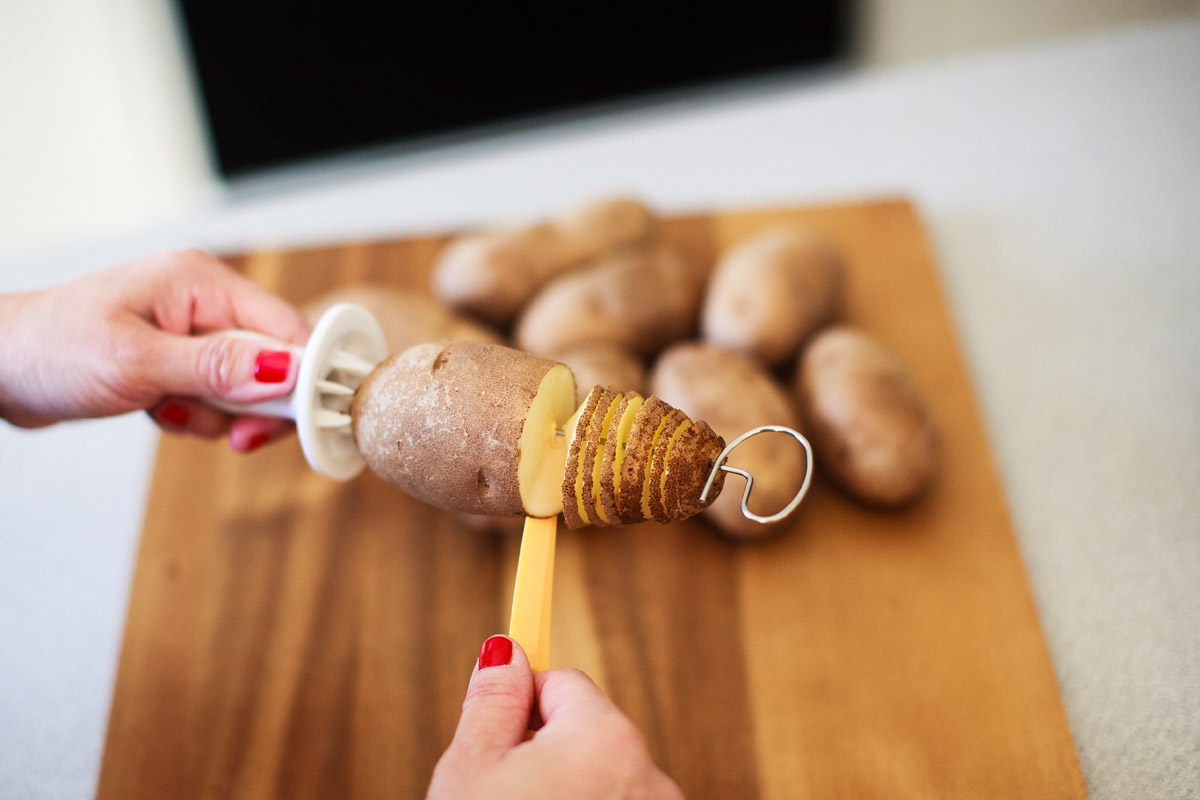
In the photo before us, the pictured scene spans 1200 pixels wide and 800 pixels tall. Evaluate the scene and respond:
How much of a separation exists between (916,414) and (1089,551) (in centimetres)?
25

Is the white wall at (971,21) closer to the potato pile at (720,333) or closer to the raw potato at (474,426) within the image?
the potato pile at (720,333)

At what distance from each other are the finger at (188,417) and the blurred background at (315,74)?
796 millimetres

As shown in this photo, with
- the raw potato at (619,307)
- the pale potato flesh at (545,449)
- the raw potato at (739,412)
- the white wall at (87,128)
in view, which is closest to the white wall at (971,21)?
the raw potato at (619,307)

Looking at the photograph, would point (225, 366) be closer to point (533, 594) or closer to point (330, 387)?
point (330, 387)

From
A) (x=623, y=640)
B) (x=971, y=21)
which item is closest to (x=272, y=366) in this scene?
(x=623, y=640)

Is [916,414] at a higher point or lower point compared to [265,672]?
higher

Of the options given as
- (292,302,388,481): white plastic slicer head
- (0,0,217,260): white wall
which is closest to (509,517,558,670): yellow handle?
(292,302,388,481): white plastic slicer head

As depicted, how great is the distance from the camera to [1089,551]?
949 millimetres

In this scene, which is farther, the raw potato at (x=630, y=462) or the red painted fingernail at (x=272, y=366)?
the red painted fingernail at (x=272, y=366)

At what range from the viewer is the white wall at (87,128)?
1.70m

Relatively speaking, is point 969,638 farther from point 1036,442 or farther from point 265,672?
point 265,672

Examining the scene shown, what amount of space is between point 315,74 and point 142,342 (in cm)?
99

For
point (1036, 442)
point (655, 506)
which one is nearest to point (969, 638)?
point (1036, 442)

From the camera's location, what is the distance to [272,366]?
74 cm
